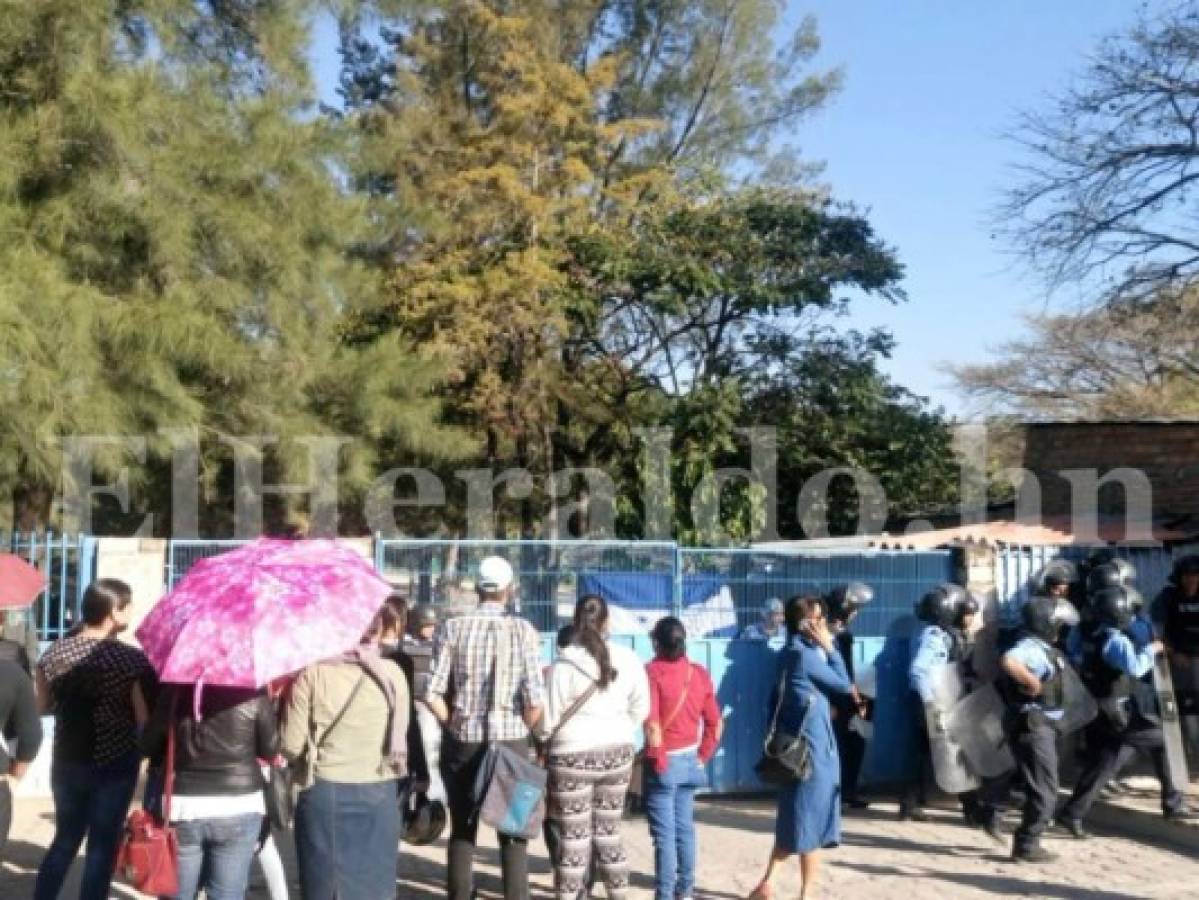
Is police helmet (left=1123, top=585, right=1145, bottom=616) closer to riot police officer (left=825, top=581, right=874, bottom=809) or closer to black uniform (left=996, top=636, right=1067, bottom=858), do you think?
black uniform (left=996, top=636, right=1067, bottom=858)

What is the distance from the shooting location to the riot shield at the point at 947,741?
8.65m

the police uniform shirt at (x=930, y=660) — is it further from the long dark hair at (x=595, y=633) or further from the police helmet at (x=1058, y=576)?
the long dark hair at (x=595, y=633)

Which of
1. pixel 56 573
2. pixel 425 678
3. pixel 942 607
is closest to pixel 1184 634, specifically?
pixel 942 607

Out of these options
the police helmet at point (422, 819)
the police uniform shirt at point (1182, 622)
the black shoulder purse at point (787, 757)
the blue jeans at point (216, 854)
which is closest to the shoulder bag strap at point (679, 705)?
the black shoulder purse at point (787, 757)

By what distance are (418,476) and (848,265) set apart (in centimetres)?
734

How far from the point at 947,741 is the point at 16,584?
5.64m

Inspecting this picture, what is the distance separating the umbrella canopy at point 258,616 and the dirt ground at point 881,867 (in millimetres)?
2740

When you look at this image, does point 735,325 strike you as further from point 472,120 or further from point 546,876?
point 546,876

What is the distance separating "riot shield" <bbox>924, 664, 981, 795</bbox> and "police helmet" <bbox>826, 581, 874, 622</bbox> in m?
0.92

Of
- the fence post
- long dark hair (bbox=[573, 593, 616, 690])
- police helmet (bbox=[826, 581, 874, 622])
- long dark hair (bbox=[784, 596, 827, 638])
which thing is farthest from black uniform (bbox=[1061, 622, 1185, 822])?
long dark hair (bbox=[573, 593, 616, 690])

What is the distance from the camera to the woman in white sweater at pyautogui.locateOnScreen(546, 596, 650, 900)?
20.3 feet

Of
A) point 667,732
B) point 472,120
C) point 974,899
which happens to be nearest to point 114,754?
point 667,732

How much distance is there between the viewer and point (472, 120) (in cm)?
2398

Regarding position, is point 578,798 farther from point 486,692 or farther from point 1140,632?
point 1140,632
